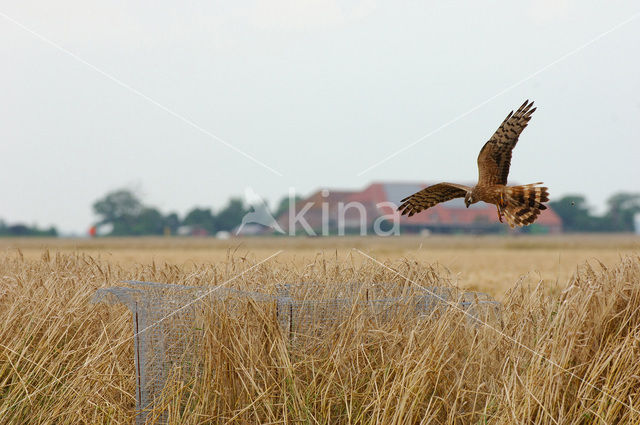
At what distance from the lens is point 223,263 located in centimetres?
634

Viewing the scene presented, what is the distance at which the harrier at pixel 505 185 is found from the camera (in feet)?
17.5

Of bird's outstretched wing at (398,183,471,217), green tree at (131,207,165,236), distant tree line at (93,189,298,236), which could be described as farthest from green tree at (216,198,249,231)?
bird's outstretched wing at (398,183,471,217)

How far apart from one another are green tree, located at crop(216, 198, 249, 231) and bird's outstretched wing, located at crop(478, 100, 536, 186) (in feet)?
133

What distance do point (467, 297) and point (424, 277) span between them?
1.37 feet

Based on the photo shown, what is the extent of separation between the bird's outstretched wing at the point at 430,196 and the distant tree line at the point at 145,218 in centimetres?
4238

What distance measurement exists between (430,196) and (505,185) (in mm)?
762

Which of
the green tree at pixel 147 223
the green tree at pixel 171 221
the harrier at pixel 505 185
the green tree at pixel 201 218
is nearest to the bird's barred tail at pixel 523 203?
the harrier at pixel 505 185

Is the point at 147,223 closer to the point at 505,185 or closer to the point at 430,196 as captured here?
the point at 430,196

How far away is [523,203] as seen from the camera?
5379mm

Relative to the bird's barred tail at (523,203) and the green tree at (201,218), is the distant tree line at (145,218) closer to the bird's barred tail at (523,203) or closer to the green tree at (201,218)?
the green tree at (201,218)

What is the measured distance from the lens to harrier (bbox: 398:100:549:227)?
210 inches

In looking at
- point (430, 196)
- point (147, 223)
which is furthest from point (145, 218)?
point (430, 196)

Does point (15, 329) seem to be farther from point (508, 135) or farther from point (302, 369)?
point (508, 135)

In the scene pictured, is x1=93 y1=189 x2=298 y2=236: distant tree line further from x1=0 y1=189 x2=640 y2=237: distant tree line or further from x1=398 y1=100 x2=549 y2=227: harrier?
x1=398 y1=100 x2=549 y2=227: harrier
